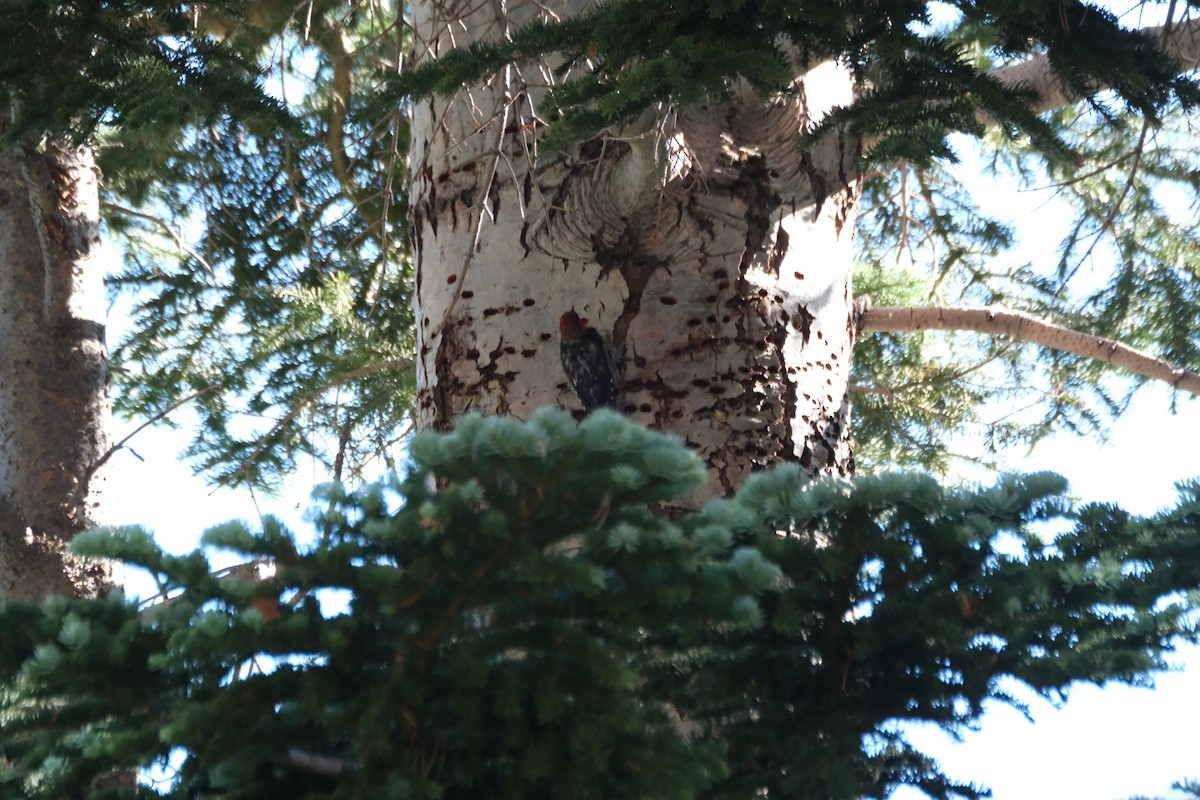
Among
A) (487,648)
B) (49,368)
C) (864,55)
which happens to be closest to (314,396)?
(49,368)

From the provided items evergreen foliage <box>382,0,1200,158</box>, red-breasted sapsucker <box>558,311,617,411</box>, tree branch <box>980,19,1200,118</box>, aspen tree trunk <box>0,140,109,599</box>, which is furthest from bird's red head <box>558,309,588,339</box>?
aspen tree trunk <box>0,140,109,599</box>

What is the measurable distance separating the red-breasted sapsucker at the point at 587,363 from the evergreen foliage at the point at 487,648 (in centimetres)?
84

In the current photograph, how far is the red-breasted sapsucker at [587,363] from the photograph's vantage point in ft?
7.55

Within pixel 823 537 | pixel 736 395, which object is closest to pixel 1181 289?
pixel 736 395

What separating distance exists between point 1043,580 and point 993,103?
0.76 metres

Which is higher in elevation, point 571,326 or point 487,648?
point 571,326

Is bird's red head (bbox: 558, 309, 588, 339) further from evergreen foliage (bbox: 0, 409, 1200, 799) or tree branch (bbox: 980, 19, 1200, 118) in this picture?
tree branch (bbox: 980, 19, 1200, 118)

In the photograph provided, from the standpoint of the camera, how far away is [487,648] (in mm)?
1288

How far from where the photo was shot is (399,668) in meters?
1.29

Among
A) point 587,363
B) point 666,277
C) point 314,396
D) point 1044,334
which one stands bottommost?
point 587,363

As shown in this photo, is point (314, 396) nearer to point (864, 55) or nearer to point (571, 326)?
point (571, 326)

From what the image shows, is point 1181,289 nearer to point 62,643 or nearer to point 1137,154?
point 1137,154

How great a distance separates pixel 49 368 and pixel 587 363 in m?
1.80

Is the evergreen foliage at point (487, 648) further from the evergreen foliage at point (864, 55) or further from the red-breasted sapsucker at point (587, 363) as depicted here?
the red-breasted sapsucker at point (587, 363)
